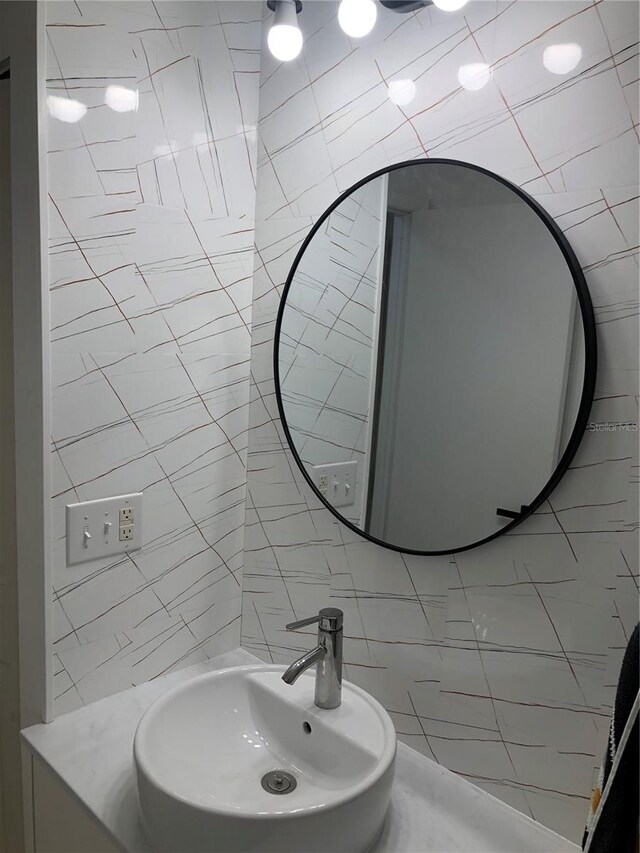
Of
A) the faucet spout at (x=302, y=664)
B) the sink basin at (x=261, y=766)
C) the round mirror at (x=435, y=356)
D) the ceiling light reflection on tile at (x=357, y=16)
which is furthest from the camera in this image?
the ceiling light reflection on tile at (x=357, y=16)

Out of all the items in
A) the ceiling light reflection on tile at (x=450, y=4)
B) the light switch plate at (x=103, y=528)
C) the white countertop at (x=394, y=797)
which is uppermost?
the ceiling light reflection on tile at (x=450, y=4)

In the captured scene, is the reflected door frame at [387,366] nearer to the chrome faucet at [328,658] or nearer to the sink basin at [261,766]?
the chrome faucet at [328,658]

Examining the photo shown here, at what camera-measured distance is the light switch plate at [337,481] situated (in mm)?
1332

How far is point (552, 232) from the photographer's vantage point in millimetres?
1015

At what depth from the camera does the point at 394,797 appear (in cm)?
118

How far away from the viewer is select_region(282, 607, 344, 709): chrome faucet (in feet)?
3.98

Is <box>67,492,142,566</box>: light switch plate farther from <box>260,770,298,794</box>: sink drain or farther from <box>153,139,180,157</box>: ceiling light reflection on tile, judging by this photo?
<box>153,139,180,157</box>: ceiling light reflection on tile

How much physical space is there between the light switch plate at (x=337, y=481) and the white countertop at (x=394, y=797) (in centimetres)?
52

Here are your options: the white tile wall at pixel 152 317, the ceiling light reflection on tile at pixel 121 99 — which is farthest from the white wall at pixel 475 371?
the ceiling light reflection on tile at pixel 121 99

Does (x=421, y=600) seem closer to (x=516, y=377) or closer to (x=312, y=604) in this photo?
(x=312, y=604)

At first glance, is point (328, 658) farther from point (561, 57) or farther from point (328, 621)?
point (561, 57)

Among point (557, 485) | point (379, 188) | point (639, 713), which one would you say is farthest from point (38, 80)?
point (639, 713)

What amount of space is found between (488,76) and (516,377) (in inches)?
20.5

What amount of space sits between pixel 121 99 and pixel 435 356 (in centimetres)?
80
